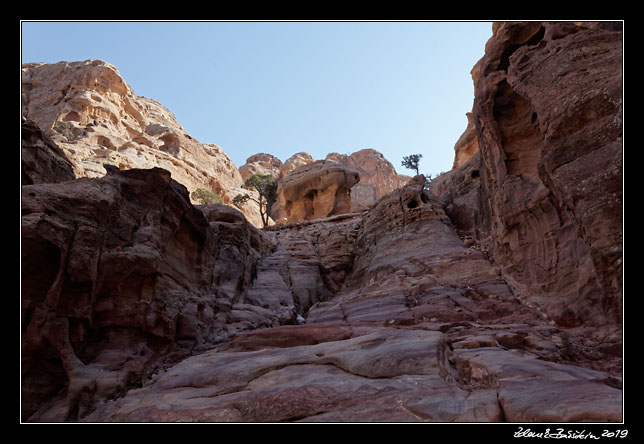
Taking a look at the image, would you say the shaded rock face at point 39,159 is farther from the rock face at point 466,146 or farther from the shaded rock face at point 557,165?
the rock face at point 466,146

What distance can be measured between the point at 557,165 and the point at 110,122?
68.1 meters

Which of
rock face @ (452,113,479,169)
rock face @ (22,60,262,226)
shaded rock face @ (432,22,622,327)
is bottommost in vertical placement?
shaded rock face @ (432,22,622,327)

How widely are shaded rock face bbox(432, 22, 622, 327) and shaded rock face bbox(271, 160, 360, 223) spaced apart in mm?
27956

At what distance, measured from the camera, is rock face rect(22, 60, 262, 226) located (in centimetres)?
5400

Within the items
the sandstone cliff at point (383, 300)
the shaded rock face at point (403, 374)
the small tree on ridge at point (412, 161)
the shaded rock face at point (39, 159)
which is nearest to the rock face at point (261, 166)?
the small tree on ridge at point (412, 161)

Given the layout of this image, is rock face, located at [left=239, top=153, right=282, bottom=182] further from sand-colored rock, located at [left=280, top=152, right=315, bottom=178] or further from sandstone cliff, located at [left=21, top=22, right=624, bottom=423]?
sandstone cliff, located at [left=21, top=22, right=624, bottom=423]

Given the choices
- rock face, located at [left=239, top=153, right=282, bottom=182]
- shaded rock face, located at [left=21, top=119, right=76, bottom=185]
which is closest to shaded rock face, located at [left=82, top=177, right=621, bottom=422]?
shaded rock face, located at [left=21, top=119, right=76, bottom=185]

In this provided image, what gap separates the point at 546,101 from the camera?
13.3 meters

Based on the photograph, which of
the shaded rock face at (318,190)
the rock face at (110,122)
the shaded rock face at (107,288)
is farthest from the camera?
the rock face at (110,122)

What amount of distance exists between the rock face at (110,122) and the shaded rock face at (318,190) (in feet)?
55.5

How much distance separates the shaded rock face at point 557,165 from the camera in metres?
10.7

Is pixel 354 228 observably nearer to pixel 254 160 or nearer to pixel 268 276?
pixel 268 276

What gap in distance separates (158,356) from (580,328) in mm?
14088

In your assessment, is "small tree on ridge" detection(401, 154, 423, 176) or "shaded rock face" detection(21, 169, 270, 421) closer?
"shaded rock face" detection(21, 169, 270, 421)
